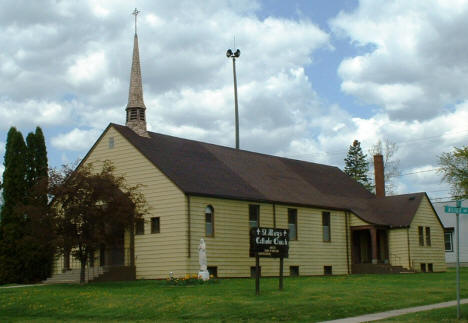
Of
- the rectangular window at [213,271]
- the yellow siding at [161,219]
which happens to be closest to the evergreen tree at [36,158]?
the yellow siding at [161,219]

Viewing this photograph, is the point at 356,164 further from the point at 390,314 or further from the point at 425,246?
the point at 390,314

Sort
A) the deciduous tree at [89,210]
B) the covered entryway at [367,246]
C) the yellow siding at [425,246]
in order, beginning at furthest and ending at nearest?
1. the yellow siding at [425,246]
2. the covered entryway at [367,246]
3. the deciduous tree at [89,210]

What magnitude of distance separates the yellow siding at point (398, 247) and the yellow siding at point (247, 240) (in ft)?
10.6

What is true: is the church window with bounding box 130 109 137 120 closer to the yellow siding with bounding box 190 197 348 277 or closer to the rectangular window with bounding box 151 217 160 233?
the rectangular window with bounding box 151 217 160 233

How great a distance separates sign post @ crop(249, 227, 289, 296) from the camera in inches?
886

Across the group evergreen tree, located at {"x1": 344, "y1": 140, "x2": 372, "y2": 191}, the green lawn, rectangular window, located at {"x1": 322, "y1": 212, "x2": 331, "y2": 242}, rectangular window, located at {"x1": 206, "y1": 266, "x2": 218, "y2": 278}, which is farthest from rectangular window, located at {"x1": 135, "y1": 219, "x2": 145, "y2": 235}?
evergreen tree, located at {"x1": 344, "y1": 140, "x2": 372, "y2": 191}

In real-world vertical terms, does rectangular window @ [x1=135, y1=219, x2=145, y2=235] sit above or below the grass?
above

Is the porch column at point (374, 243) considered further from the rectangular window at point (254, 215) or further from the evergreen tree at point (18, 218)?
the evergreen tree at point (18, 218)

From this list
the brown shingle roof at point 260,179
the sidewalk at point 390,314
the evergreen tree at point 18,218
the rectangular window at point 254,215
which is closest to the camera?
the sidewalk at point 390,314

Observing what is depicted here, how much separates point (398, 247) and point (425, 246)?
2492 millimetres

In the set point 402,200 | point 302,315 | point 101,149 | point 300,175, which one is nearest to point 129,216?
point 101,149

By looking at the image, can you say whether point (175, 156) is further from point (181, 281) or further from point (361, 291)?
point (361, 291)

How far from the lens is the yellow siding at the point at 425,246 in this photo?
41531mm

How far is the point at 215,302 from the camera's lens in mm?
19969
